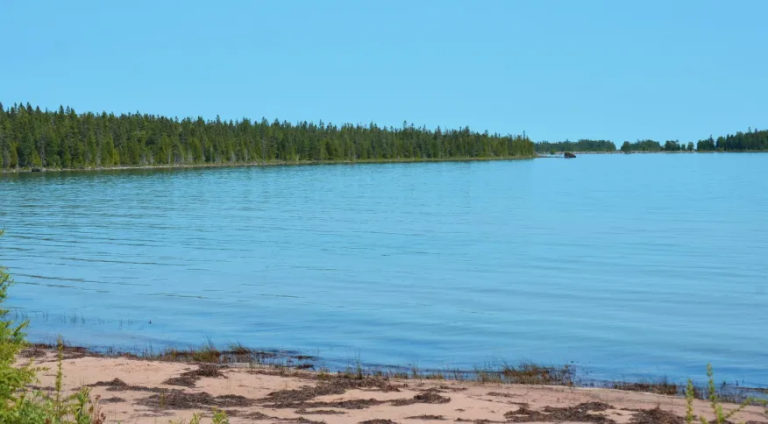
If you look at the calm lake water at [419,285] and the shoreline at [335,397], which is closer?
the shoreline at [335,397]

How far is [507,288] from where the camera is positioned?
31844mm

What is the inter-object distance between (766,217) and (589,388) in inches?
2084

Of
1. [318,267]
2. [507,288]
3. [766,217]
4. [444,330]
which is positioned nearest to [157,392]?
[444,330]

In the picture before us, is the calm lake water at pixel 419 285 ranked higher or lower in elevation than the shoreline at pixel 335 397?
lower

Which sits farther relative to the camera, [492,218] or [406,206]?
[406,206]

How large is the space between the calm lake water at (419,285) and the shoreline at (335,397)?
292 cm

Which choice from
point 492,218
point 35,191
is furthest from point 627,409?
point 35,191

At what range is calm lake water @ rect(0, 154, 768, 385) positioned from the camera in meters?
22.0

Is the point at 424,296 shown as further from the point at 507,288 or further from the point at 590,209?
the point at 590,209

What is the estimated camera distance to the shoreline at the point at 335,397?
13938 millimetres

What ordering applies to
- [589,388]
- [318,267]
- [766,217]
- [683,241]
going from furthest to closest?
[766,217], [683,241], [318,267], [589,388]

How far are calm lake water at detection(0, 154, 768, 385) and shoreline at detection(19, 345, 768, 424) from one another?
2917 millimetres

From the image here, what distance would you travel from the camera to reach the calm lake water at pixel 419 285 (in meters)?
22.0

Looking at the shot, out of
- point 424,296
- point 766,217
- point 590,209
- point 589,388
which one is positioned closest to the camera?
point 589,388
